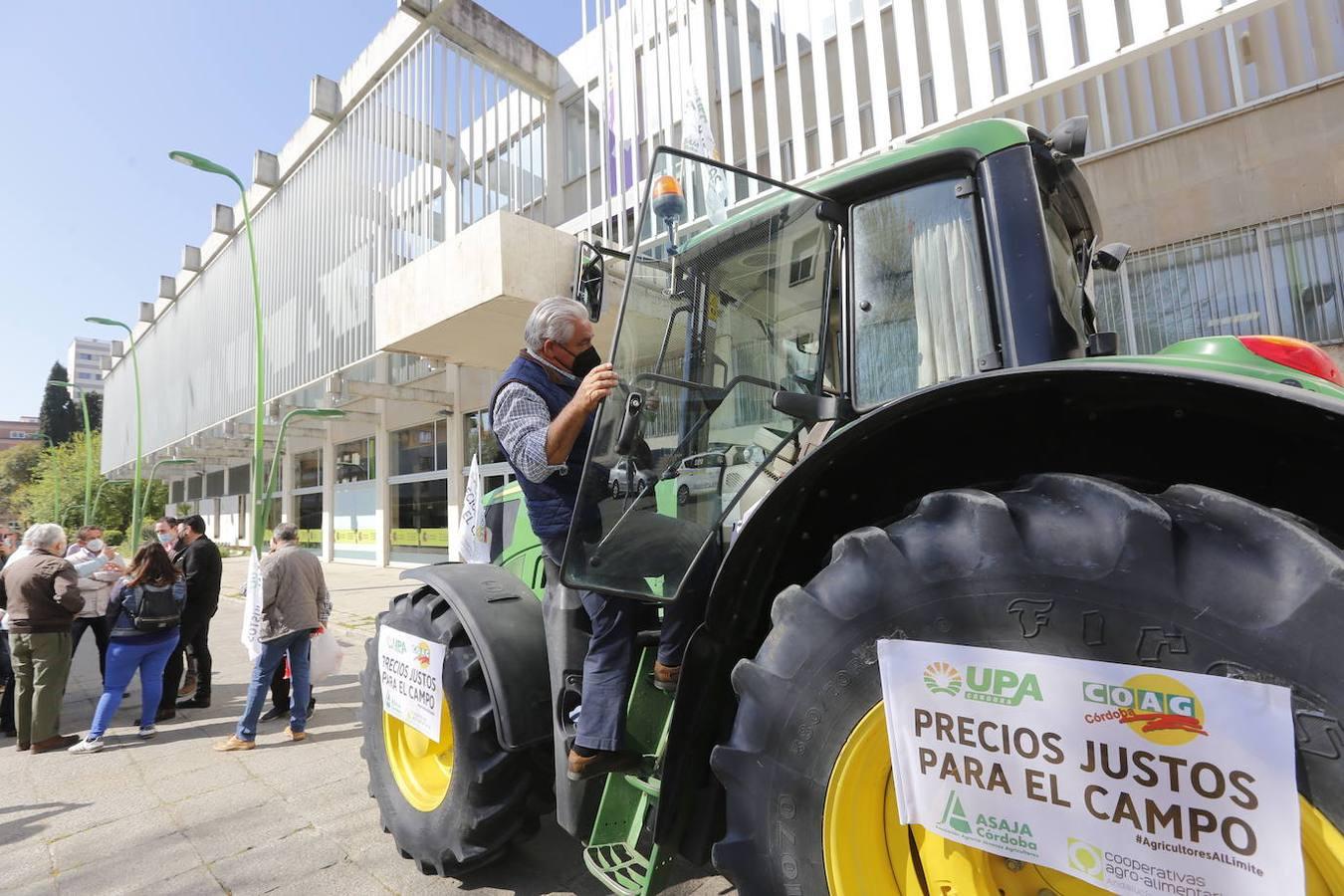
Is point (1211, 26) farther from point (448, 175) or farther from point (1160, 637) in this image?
point (448, 175)

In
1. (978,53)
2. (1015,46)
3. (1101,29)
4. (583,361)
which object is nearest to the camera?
(583,361)

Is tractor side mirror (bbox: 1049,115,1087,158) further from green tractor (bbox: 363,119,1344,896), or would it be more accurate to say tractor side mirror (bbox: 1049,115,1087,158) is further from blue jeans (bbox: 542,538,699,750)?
blue jeans (bbox: 542,538,699,750)

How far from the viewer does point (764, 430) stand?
2.17 m

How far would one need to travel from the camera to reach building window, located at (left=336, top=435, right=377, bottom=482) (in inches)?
787

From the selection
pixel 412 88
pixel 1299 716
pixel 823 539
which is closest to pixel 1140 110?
pixel 823 539

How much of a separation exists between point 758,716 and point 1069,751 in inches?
23.0

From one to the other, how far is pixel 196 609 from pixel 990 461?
665 centimetres

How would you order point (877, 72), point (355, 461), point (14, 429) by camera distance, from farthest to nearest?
1. point (14, 429)
2. point (355, 461)
3. point (877, 72)

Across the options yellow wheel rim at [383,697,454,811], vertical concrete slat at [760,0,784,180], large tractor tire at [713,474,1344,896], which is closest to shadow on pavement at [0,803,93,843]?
yellow wheel rim at [383,697,454,811]

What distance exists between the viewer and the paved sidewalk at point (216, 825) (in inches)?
113

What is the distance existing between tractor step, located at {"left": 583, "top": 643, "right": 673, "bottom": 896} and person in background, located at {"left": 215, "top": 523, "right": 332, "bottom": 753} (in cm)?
375

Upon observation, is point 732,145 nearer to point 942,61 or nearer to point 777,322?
point 942,61

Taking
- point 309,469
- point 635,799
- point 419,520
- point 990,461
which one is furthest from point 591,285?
point 309,469

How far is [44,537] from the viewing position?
5270mm
